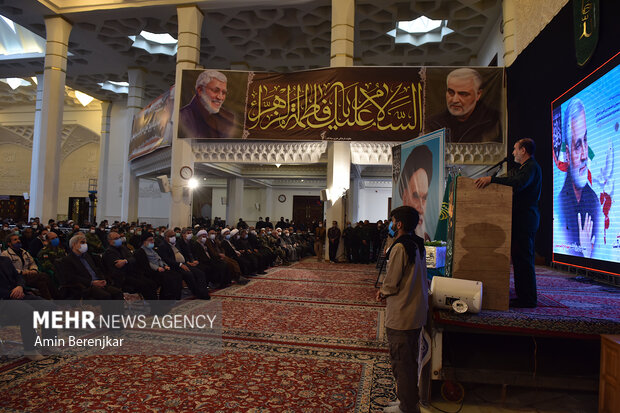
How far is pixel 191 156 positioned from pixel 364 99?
4.31 m

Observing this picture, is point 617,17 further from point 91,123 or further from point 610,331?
point 91,123

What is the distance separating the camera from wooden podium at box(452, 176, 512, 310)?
8.00 feet

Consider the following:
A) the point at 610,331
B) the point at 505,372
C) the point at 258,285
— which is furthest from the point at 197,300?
the point at 610,331

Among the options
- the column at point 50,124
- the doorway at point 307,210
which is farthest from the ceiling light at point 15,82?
the doorway at point 307,210

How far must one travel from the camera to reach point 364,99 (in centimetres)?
830

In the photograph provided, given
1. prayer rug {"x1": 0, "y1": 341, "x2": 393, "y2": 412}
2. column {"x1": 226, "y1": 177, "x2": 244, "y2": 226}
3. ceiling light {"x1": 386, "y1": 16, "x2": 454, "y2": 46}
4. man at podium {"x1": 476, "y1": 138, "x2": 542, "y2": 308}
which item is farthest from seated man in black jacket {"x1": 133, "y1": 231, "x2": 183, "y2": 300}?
column {"x1": 226, "y1": 177, "x2": 244, "y2": 226}

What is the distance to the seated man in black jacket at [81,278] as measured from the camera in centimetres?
363

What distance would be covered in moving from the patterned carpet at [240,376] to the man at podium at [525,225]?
3.56 ft

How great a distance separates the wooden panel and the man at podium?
1.80 feet

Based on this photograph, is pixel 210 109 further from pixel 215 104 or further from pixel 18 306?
pixel 18 306

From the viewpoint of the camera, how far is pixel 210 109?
8773mm

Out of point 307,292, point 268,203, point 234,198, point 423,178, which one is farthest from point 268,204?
point 423,178

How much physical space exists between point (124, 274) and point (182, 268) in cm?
71

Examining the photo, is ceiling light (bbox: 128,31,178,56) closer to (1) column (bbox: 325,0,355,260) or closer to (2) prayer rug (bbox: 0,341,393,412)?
(1) column (bbox: 325,0,355,260)
